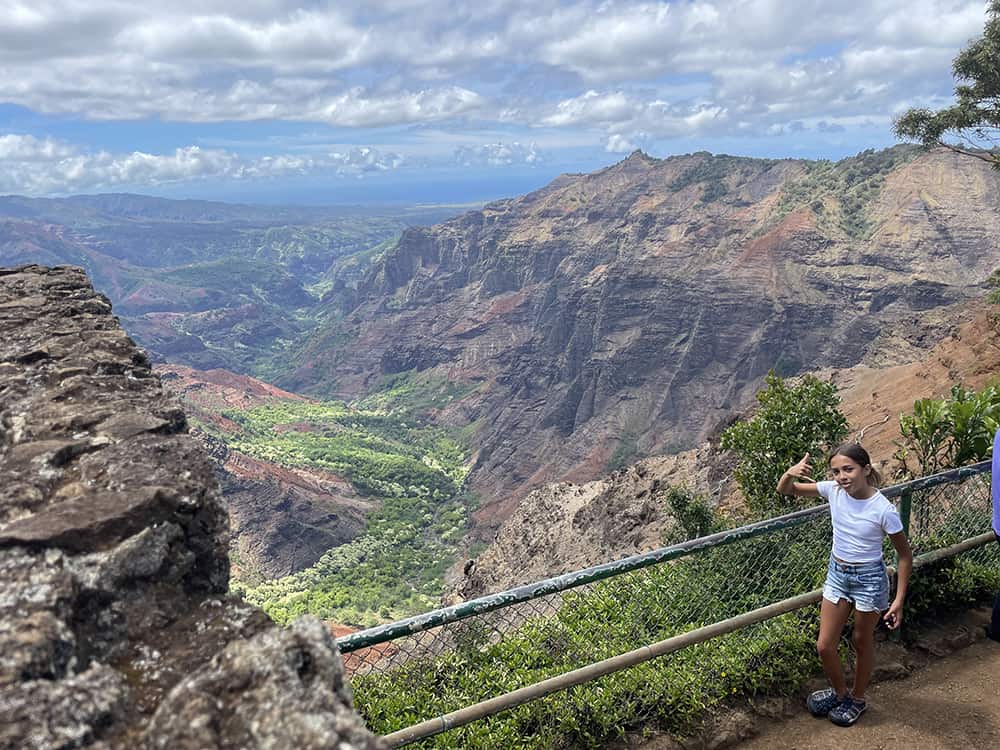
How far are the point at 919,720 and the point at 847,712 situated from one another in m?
0.60

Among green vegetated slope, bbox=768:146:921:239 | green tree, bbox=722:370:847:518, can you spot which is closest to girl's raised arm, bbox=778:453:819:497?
green tree, bbox=722:370:847:518

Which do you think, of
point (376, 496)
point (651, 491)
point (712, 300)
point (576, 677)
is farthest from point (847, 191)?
point (576, 677)

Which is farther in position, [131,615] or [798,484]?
[798,484]

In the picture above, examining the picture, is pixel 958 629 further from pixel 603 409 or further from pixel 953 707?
pixel 603 409

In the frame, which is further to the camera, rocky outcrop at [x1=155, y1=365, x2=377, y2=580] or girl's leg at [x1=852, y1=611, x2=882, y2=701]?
rocky outcrop at [x1=155, y1=365, x2=377, y2=580]

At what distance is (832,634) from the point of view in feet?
17.3

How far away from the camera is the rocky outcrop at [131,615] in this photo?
75.9 inches

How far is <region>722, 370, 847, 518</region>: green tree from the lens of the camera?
1074cm

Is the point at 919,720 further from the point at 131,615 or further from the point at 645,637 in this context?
the point at 131,615

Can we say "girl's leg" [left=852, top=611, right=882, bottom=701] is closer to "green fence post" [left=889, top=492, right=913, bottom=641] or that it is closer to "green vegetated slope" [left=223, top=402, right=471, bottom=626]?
"green fence post" [left=889, top=492, right=913, bottom=641]

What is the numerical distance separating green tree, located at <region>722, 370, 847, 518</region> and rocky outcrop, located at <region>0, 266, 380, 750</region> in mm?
9296

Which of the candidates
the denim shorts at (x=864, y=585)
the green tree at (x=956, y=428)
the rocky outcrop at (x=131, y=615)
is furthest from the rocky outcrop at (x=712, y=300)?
the rocky outcrop at (x=131, y=615)

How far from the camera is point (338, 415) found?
158 m

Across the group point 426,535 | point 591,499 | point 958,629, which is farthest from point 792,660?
Answer: point 426,535
